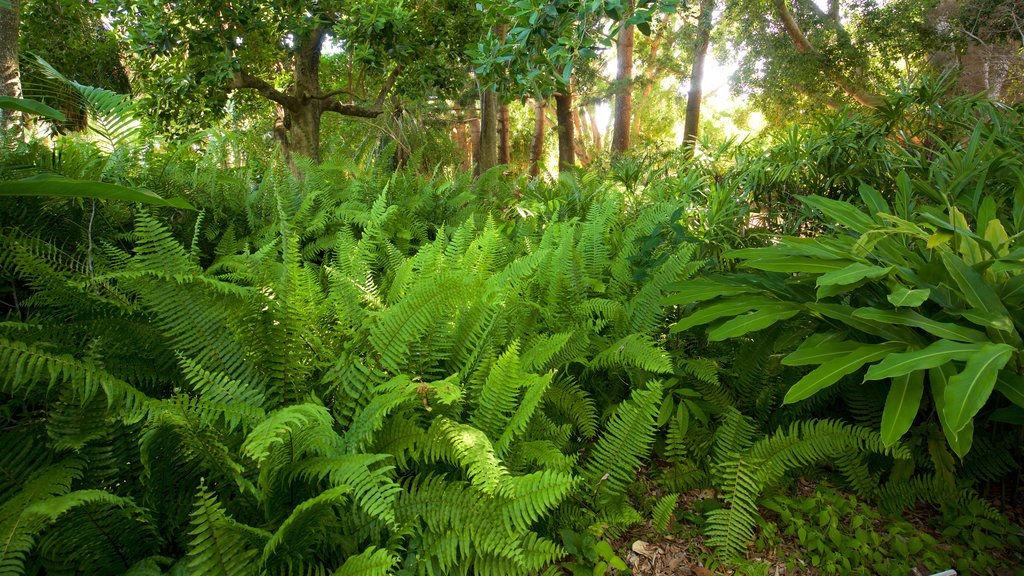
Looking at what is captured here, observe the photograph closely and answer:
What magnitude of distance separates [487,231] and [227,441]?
133 centimetres

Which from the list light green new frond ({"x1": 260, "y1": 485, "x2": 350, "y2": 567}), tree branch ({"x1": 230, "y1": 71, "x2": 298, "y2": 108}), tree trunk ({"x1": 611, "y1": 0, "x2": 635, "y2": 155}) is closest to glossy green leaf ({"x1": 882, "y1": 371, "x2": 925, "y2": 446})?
light green new frond ({"x1": 260, "y1": 485, "x2": 350, "y2": 567})

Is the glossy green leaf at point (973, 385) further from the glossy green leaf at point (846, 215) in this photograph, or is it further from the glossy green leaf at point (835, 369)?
the glossy green leaf at point (846, 215)

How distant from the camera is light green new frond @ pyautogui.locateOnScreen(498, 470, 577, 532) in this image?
1292 millimetres

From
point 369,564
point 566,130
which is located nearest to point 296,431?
point 369,564

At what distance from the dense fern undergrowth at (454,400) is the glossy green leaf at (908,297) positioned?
17mm

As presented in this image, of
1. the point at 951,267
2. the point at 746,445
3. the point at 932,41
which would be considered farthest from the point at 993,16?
the point at 746,445

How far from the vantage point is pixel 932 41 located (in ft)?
28.4

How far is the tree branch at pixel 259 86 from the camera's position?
202 inches

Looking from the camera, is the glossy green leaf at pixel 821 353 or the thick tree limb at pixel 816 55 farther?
the thick tree limb at pixel 816 55

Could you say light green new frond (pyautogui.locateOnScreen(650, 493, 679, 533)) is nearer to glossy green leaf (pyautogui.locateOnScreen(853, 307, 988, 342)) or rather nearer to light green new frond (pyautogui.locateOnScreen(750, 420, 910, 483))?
light green new frond (pyautogui.locateOnScreen(750, 420, 910, 483))

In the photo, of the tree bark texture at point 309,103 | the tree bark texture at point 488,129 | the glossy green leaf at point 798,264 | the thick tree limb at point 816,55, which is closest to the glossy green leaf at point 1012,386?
the glossy green leaf at point 798,264

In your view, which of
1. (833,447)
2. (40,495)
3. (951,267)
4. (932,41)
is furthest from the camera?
(932,41)

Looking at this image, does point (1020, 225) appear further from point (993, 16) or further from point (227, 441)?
point (993, 16)

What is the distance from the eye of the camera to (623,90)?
993 cm
